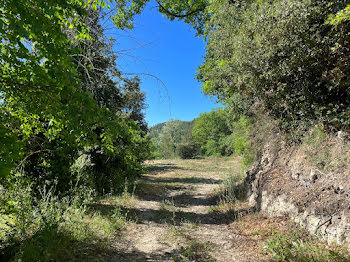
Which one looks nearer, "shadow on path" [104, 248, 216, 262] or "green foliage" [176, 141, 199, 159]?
"shadow on path" [104, 248, 216, 262]

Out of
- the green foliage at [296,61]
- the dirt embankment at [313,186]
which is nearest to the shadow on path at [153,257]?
the dirt embankment at [313,186]

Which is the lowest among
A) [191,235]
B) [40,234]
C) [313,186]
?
[191,235]

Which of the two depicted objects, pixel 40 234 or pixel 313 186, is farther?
pixel 313 186

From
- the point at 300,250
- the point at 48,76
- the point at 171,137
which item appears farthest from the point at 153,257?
the point at 171,137

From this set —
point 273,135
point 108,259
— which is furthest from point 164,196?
point 108,259

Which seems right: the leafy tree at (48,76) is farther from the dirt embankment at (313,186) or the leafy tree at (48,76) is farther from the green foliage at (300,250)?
the dirt embankment at (313,186)

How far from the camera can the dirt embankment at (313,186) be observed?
3.41 m

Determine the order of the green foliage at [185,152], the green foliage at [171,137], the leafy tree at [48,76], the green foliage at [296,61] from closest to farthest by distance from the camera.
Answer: the leafy tree at [48,76], the green foliage at [296,61], the green foliage at [185,152], the green foliage at [171,137]

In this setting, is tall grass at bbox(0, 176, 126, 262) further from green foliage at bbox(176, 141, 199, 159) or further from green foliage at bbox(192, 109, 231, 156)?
green foliage at bbox(192, 109, 231, 156)

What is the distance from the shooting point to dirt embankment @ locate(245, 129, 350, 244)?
11.2 feet

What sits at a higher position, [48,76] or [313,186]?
[48,76]

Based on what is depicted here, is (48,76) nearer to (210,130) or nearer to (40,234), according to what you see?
(40,234)

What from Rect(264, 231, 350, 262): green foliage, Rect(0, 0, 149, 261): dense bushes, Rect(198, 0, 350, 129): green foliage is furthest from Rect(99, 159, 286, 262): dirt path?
Rect(198, 0, 350, 129): green foliage

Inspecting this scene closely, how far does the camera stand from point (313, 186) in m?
4.21
